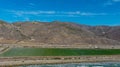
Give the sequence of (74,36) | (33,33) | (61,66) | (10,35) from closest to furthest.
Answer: (61,66)
(10,35)
(74,36)
(33,33)

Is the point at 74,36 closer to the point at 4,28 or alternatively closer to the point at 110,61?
the point at 4,28

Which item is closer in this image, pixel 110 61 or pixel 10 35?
pixel 110 61

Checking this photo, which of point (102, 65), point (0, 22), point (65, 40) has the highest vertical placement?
point (0, 22)

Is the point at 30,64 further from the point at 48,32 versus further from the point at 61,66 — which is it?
the point at 48,32

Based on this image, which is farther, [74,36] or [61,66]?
[74,36]

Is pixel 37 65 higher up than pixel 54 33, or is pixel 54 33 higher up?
pixel 54 33

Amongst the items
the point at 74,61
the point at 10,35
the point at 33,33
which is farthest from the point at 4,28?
the point at 74,61

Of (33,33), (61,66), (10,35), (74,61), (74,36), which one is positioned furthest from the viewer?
(33,33)

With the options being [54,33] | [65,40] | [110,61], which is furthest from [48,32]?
[110,61]

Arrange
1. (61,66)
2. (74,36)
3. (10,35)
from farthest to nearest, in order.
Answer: (74,36)
(10,35)
(61,66)
